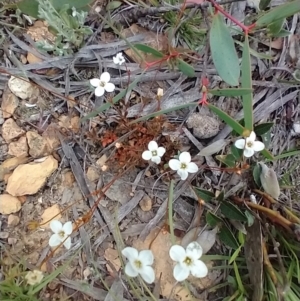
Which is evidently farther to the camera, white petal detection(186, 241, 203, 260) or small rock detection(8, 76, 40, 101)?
small rock detection(8, 76, 40, 101)

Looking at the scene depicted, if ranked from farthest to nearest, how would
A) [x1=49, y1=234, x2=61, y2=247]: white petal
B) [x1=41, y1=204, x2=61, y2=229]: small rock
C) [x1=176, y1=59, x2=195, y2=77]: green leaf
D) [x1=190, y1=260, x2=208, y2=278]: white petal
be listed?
[x1=41, y1=204, x2=61, y2=229]: small rock → [x1=176, y1=59, x2=195, y2=77]: green leaf → [x1=49, y1=234, x2=61, y2=247]: white petal → [x1=190, y1=260, x2=208, y2=278]: white petal

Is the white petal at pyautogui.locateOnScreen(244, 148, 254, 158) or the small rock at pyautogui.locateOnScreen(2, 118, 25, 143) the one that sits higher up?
the small rock at pyautogui.locateOnScreen(2, 118, 25, 143)

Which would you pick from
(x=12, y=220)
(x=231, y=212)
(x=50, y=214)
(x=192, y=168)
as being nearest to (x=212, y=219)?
(x=231, y=212)

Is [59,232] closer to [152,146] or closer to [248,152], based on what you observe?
[152,146]

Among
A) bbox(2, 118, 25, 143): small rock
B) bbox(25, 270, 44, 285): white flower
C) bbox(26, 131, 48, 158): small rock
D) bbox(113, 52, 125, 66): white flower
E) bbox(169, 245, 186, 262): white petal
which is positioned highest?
bbox(113, 52, 125, 66): white flower

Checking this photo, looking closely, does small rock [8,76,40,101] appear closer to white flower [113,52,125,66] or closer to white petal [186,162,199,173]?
white flower [113,52,125,66]

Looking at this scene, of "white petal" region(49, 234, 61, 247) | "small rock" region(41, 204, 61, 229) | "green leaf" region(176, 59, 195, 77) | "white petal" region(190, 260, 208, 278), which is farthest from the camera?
A: "small rock" region(41, 204, 61, 229)

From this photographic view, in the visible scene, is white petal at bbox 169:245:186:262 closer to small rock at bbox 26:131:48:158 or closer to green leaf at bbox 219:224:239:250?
green leaf at bbox 219:224:239:250

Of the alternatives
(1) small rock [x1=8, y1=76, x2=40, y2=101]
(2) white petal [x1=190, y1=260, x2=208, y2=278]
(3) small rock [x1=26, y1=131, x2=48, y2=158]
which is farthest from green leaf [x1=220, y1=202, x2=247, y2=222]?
(1) small rock [x1=8, y1=76, x2=40, y2=101]
